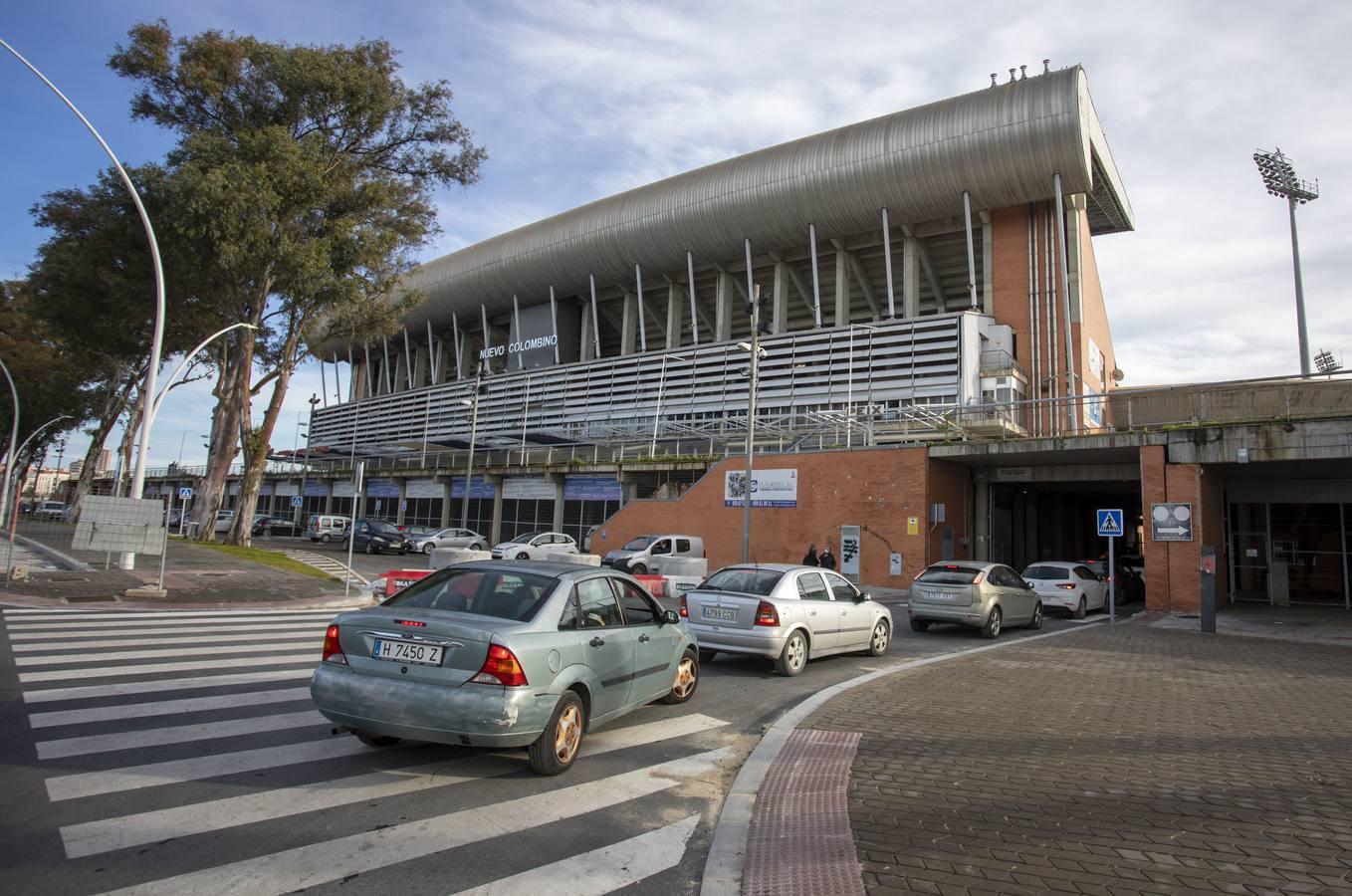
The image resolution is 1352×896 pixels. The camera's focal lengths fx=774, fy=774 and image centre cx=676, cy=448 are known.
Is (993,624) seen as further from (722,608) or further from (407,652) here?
(407,652)

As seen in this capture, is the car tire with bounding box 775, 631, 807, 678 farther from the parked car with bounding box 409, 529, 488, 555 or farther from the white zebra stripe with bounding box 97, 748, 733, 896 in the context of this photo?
the parked car with bounding box 409, 529, 488, 555

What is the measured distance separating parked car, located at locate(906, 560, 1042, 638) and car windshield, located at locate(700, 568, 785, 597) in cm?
584

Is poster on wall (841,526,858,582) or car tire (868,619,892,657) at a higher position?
poster on wall (841,526,858,582)

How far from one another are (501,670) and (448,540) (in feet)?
107

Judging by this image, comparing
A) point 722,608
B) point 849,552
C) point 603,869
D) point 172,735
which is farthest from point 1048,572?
point 172,735

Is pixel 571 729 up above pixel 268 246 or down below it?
below

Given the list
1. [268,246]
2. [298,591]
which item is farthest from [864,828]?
[268,246]

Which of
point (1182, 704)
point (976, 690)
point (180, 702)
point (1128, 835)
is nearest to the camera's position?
point (1128, 835)

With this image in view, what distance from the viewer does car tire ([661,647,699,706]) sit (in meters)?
7.64

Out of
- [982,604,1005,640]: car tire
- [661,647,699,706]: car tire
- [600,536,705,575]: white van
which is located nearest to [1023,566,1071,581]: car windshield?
[982,604,1005,640]: car tire

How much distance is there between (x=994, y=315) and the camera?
1489 inches

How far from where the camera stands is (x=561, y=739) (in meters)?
5.38

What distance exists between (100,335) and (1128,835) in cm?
4073

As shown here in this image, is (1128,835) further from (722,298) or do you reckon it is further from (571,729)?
(722,298)
